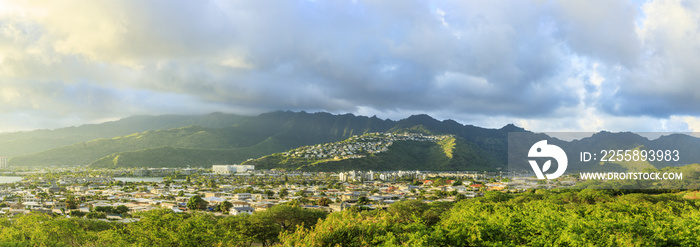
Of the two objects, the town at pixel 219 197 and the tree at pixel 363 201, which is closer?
the town at pixel 219 197

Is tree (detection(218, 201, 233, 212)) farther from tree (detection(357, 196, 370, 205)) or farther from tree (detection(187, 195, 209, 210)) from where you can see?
tree (detection(357, 196, 370, 205))

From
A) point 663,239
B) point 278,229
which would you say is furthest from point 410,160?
point 663,239

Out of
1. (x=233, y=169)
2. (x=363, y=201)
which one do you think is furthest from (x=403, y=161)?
(x=363, y=201)

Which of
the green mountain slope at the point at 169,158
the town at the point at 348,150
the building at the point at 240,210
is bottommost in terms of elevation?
the building at the point at 240,210

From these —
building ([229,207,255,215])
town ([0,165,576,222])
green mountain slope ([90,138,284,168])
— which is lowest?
town ([0,165,576,222])

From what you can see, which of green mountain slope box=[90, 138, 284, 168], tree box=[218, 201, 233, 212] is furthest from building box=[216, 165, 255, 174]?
tree box=[218, 201, 233, 212]

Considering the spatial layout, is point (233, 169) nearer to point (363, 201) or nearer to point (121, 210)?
point (363, 201)

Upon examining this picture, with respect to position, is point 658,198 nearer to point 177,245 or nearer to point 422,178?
point 177,245

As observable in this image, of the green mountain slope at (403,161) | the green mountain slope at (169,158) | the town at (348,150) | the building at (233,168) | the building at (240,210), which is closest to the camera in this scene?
the building at (240,210)

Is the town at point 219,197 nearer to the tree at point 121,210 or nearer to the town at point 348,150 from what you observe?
the tree at point 121,210

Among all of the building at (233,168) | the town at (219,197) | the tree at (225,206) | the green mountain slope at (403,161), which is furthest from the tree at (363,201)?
the building at (233,168)

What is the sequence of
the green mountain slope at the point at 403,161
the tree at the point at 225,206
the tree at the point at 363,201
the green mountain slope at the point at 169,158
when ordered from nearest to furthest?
the tree at the point at 225,206 → the tree at the point at 363,201 → the green mountain slope at the point at 403,161 → the green mountain slope at the point at 169,158
